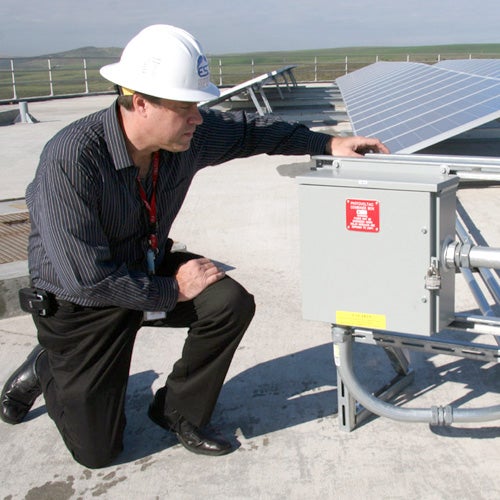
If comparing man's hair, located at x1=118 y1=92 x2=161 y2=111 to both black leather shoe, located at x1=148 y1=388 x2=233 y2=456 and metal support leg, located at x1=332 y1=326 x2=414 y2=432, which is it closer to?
metal support leg, located at x1=332 y1=326 x2=414 y2=432

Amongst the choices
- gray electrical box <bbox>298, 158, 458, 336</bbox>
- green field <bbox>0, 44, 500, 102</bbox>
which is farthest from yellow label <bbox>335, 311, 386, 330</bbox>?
green field <bbox>0, 44, 500, 102</bbox>

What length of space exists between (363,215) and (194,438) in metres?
1.07

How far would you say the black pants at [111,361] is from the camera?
254 centimetres

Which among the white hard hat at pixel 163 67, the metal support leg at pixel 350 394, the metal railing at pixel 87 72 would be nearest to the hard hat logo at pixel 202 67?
the white hard hat at pixel 163 67

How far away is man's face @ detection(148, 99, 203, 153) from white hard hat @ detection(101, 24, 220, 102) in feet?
0.20

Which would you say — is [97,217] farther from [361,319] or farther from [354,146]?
[354,146]

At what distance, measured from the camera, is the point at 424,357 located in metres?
3.39

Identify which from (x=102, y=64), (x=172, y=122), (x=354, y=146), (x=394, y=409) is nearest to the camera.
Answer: (x=172, y=122)

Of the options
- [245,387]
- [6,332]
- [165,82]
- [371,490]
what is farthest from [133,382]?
[165,82]

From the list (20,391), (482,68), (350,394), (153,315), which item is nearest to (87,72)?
(482,68)

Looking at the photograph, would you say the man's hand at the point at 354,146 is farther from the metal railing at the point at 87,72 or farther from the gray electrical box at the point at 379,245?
the metal railing at the point at 87,72

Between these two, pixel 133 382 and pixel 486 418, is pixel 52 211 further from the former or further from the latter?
pixel 486 418

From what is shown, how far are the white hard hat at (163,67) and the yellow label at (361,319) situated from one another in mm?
864

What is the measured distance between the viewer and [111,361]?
255 centimetres
